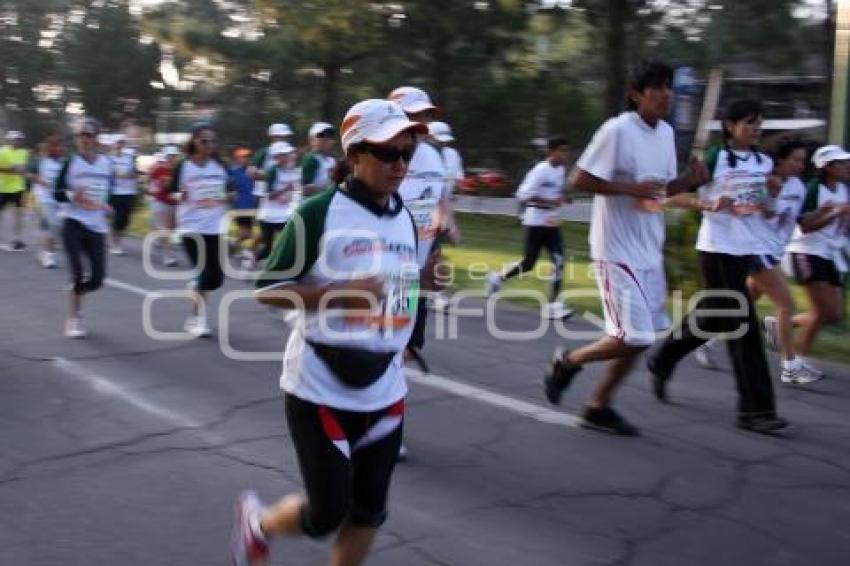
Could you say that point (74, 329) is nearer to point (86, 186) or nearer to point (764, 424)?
point (86, 186)

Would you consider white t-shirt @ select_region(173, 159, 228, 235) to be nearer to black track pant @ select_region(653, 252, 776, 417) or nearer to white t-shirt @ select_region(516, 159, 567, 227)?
white t-shirt @ select_region(516, 159, 567, 227)

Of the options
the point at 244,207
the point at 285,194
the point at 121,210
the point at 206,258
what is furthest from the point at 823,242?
the point at 121,210

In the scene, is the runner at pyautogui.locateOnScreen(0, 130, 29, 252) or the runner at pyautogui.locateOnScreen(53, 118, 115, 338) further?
the runner at pyautogui.locateOnScreen(0, 130, 29, 252)

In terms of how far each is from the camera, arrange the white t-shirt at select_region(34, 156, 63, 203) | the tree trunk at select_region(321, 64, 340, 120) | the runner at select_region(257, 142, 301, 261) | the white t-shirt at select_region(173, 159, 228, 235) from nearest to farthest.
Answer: the white t-shirt at select_region(173, 159, 228, 235) → the runner at select_region(257, 142, 301, 261) → the white t-shirt at select_region(34, 156, 63, 203) → the tree trunk at select_region(321, 64, 340, 120)

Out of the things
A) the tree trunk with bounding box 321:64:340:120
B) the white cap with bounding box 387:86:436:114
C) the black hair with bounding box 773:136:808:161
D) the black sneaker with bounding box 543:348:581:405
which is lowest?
the black sneaker with bounding box 543:348:581:405

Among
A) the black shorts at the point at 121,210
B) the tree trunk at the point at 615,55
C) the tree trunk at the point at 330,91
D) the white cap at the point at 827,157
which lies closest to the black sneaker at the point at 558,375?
the white cap at the point at 827,157

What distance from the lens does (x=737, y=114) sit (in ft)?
20.2

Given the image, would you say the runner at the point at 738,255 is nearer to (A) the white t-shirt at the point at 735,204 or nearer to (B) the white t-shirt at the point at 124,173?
(A) the white t-shirt at the point at 735,204

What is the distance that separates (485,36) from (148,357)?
57.4 feet

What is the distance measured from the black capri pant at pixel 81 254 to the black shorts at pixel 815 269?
18.7 feet

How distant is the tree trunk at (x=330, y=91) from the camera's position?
85.7ft

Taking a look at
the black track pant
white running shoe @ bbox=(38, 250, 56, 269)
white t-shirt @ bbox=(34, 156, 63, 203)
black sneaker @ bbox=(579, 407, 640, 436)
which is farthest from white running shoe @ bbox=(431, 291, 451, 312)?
white t-shirt @ bbox=(34, 156, 63, 203)

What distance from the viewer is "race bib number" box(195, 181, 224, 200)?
913 centimetres

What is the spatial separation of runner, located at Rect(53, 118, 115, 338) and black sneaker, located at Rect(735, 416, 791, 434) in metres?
5.55
